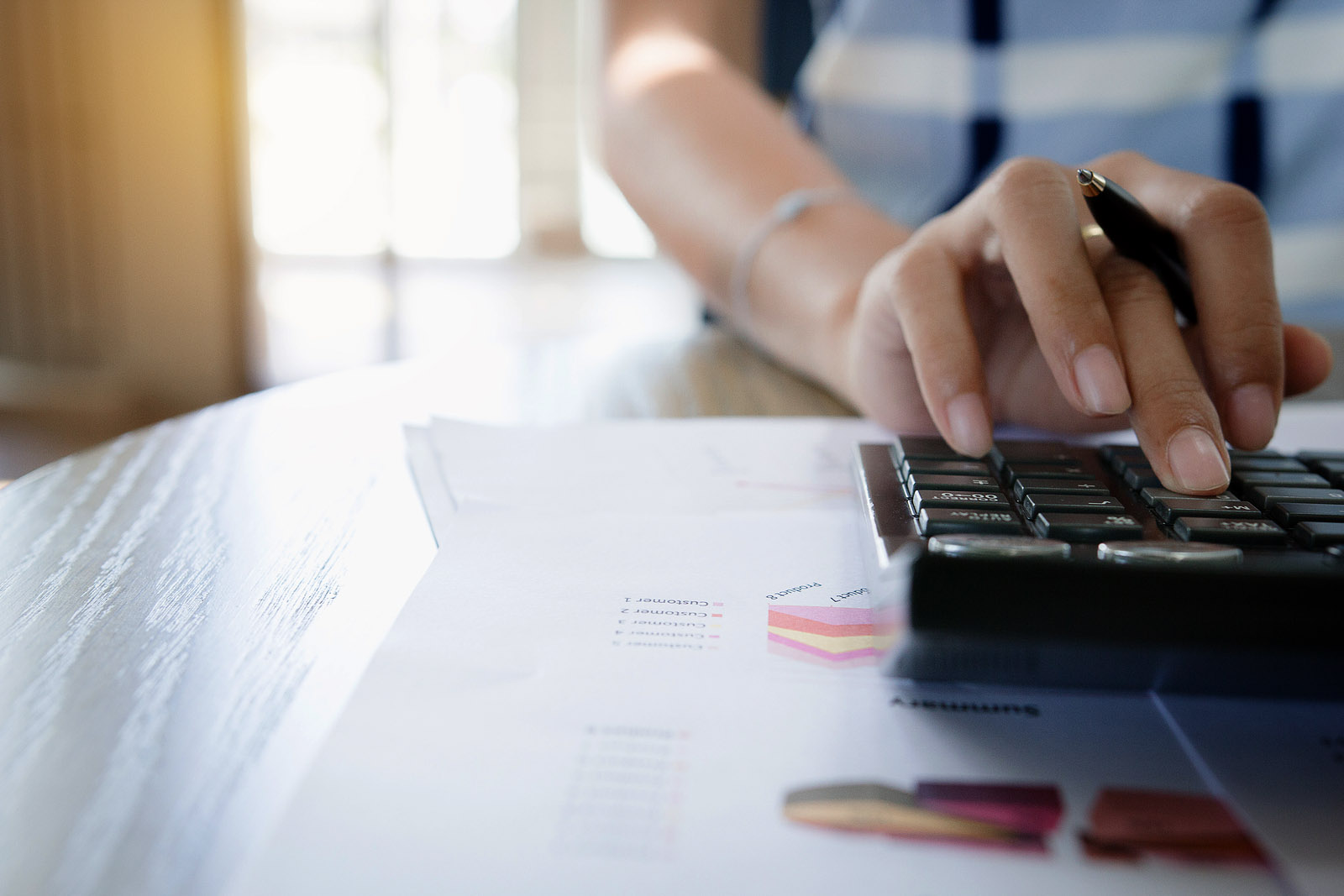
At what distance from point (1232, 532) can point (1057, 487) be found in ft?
0.17

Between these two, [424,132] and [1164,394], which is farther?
[424,132]

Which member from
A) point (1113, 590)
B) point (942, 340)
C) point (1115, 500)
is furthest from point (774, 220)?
point (1113, 590)

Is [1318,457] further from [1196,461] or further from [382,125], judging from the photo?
[382,125]

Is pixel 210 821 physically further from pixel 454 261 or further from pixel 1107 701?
pixel 454 261

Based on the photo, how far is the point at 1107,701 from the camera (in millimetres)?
225

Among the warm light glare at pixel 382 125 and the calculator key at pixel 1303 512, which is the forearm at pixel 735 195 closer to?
the calculator key at pixel 1303 512

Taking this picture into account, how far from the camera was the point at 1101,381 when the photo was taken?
344 millimetres

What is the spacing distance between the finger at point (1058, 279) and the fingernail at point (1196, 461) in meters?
0.02

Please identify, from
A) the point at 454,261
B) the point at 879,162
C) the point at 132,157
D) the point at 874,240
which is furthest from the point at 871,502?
the point at 454,261

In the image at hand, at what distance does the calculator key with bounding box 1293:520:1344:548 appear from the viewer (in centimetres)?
27

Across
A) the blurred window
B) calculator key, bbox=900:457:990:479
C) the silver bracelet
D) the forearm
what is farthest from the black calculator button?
the blurred window

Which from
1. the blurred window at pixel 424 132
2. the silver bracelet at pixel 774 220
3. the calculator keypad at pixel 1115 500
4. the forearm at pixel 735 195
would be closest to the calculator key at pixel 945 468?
the calculator keypad at pixel 1115 500

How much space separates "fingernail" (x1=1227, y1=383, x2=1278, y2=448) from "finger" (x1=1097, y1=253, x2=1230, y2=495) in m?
0.03

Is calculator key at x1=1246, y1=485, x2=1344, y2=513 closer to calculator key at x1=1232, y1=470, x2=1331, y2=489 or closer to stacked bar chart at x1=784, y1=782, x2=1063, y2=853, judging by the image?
calculator key at x1=1232, y1=470, x2=1331, y2=489
